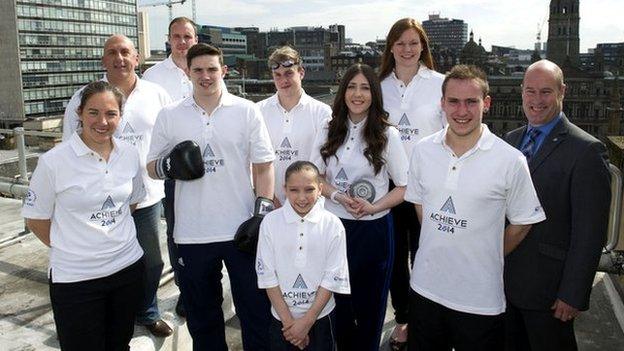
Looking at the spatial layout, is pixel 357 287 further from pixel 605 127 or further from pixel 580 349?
pixel 605 127

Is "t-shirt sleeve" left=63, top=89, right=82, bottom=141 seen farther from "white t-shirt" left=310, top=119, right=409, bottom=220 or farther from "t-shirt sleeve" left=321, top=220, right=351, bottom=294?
"t-shirt sleeve" left=321, top=220, right=351, bottom=294

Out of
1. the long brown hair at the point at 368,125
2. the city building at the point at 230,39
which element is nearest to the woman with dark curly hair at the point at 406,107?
the long brown hair at the point at 368,125

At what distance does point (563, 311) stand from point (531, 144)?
0.92 m

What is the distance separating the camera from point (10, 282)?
4699 mm

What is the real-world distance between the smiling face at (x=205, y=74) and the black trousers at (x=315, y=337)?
4.66 feet

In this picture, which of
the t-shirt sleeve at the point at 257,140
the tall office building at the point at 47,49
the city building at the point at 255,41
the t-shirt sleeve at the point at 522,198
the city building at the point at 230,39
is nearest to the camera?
the t-shirt sleeve at the point at 522,198

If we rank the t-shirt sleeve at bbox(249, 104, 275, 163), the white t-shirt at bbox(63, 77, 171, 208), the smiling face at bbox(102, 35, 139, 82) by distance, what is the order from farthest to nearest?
1. the smiling face at bbox(102, 35, 139, 82)
2. the white t-shirt at bbox(63, 77, 171, 208)
3. the t-shirt sleeve at bbox(249, 104, 275, 163)

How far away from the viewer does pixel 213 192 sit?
3.16m

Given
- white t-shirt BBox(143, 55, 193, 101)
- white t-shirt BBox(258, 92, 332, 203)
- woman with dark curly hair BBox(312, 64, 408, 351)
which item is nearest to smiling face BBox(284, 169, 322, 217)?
woman with dark curly hair BBox(312, 64, 408, 351)

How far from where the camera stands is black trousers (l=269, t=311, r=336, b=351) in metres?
2.95

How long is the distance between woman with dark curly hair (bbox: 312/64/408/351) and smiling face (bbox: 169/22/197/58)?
1.84m

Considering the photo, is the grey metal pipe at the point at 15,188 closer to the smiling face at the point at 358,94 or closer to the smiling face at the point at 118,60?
the smiling face at the point at 118,60

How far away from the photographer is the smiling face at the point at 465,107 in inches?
105

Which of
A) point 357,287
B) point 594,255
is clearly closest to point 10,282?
point 357,287
